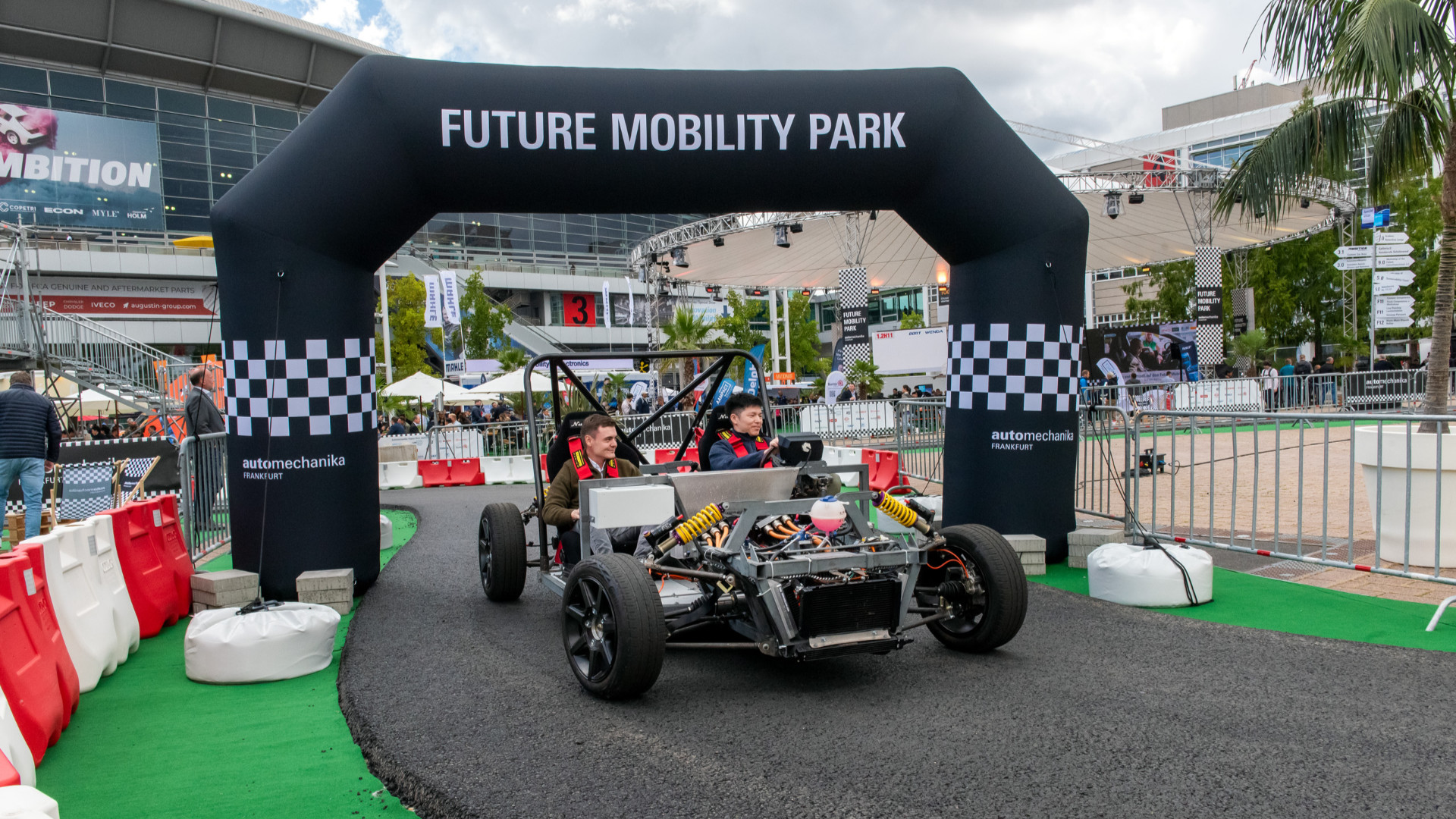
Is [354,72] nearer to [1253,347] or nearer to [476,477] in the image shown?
[476,477]

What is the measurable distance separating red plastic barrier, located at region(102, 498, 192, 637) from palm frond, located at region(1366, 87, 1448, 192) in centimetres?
1008

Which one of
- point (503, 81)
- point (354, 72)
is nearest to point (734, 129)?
point (503, 81)

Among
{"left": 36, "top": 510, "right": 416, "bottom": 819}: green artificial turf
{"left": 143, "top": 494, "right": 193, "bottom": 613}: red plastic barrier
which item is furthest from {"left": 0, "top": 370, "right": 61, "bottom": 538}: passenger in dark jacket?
{"left": 36, "top": 510, "right": 416, "bottom": 819}: green artificial turf

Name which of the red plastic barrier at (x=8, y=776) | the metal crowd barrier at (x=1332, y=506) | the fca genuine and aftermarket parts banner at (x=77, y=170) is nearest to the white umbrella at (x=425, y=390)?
the fca genuine and aftermarket parts banner at (x=77, y=170)

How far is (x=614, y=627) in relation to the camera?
13.3 ft

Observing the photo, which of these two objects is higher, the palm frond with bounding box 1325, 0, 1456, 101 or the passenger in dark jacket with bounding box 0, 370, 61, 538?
the palm frond with bounding box 1325, 0, 1456, 101

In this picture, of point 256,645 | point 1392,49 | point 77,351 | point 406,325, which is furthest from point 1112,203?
point 406,325

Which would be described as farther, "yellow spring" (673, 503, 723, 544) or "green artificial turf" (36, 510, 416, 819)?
"yellow spring" (673, 503, 723, 544)

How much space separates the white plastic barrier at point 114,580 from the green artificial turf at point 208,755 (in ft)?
0.76

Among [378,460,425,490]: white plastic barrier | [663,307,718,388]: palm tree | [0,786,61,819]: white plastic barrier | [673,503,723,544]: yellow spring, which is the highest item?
[663,307,718,388]: palm tree

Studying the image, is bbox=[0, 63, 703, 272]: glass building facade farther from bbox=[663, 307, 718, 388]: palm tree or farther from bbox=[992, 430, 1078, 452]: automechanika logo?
bbox=[992, 430, 1078, 452]: automechanika logo

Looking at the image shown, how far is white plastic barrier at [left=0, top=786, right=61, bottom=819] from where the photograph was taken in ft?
6.66

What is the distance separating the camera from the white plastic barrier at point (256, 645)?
4.62 meters

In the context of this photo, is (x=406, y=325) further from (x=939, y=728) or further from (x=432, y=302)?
(x=939, y=728)
